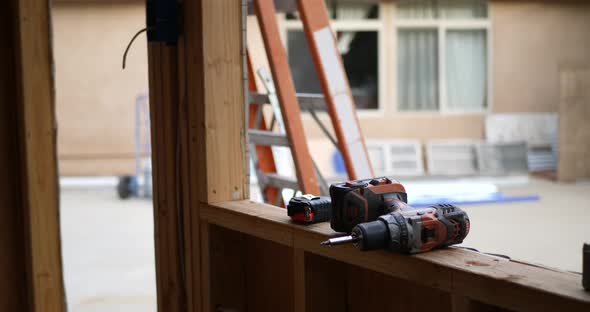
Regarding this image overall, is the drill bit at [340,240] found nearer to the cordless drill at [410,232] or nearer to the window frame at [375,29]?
the cordless drill at [410,232]

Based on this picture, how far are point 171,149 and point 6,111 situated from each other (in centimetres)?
94

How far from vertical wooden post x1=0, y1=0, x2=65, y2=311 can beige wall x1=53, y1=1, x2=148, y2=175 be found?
8.12 m

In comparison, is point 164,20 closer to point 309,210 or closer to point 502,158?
point 309,210

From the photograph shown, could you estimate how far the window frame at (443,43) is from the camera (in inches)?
465

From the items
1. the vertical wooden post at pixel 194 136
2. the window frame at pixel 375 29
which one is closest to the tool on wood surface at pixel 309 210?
the vertical wooden post at pixel 194 136

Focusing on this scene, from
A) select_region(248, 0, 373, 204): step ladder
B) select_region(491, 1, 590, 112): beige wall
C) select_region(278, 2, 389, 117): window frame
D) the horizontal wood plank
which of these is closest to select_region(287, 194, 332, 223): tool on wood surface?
the horizontal wood plank

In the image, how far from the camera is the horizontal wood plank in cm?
140

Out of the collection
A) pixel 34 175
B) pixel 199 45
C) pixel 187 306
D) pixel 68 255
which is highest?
pixel 199 45

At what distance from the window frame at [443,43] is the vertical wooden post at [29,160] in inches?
366

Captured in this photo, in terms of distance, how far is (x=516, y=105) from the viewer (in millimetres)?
11906

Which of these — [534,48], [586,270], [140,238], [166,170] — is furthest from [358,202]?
[534,48]

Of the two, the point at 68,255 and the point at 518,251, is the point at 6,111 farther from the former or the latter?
the point at 518,251

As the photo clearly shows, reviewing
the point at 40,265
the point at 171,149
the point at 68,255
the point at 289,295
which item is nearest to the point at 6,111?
the point at 40,265

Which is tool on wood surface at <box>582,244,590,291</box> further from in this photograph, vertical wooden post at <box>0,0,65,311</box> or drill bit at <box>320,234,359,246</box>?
vertical wooden post at <box>0,0,65,311</box>
